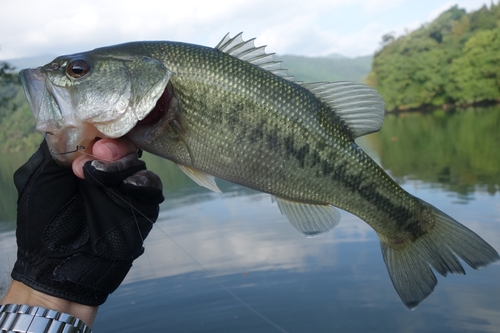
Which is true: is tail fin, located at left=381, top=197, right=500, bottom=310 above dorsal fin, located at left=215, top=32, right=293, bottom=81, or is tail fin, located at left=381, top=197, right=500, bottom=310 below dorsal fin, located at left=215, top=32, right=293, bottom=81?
below

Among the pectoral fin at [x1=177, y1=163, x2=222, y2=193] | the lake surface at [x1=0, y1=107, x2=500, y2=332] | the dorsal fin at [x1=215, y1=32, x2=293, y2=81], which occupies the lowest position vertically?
the lake surface at [x1=0, y1=107, x2=500, y2=332]

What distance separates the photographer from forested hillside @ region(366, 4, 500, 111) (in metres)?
80.6

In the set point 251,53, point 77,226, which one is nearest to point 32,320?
point 77,226

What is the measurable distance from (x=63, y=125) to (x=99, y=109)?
25 centimetres

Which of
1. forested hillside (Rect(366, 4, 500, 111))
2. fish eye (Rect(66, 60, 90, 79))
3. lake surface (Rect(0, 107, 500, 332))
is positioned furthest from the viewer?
forested hillside (Rect(366, 4, 500, 111))

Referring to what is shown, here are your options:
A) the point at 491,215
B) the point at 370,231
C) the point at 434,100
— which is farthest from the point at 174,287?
the point at 434,100

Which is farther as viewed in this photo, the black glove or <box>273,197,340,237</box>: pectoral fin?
<box>273,197,340,237</box>: pectoral fin

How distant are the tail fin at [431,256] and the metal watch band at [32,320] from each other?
2371mm

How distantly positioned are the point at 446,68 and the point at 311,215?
304 ft

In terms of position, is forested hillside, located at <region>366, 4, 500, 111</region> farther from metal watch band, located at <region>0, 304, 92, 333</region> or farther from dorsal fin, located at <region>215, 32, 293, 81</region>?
metal watch band, located at <region>0, 304, 92, 333</region>

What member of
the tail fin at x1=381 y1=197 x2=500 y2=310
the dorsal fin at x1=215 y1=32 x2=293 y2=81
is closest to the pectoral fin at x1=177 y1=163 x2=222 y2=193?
the dorsal fin at x1=215 y1=32 x2=293 y2=81

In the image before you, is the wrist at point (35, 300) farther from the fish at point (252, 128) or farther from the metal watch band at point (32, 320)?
the fish at point (252, 128)

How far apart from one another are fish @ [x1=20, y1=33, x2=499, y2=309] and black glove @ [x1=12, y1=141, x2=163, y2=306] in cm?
38

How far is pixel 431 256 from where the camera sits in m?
3.23
